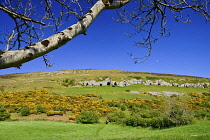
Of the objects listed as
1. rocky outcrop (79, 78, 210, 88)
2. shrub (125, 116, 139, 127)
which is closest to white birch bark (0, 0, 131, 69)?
shrub (125, 116, 139, 127)

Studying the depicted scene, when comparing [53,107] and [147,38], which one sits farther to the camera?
[53,107]

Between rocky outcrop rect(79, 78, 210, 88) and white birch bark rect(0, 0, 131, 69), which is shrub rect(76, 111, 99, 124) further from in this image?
rocky outcrop rect(79, 78, 210, 88)

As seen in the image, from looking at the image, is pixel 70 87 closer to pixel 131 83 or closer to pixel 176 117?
pixel 131 83

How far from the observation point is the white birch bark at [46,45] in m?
2.16

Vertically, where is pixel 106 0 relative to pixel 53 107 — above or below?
above

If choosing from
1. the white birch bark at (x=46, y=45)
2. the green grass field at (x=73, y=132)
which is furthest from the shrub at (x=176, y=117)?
the white birch bark at (x=46, y=45)

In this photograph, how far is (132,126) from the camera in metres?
17.8

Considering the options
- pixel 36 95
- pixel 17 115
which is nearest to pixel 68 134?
pixel 17 115

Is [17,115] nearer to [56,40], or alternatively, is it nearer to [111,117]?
→ [111,117]

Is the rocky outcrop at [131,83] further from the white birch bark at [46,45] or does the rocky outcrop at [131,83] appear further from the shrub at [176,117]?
the white birch bark at [46,45]

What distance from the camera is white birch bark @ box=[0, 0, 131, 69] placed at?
216 cm

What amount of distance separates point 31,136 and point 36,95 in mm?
18539

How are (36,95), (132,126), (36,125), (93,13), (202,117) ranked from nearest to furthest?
(93,13) < (36,125) < (132,126) < (202,117) < (36,95)

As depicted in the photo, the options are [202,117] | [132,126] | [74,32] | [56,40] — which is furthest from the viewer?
[202,117]
